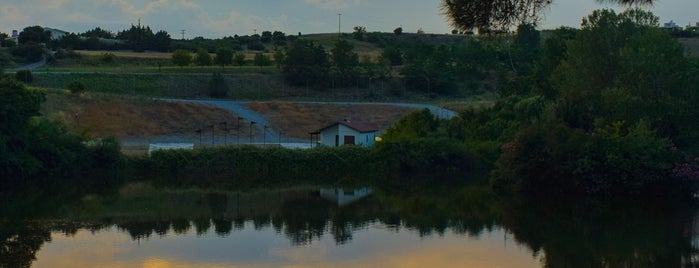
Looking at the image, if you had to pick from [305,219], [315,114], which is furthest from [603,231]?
Answer: [315,114]

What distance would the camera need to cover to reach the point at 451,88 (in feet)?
272

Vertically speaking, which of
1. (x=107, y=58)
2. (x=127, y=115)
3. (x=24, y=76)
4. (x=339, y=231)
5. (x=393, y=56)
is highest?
(x=393, y=56)

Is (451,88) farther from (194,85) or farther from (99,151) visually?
(99,151)

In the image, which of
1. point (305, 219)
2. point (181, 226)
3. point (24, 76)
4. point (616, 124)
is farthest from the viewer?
point (24, 76)

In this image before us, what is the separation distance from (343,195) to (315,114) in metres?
28.8

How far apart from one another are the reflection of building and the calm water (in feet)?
0.13

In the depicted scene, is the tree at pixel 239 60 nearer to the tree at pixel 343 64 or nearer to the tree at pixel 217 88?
the tree at pixel 343 64

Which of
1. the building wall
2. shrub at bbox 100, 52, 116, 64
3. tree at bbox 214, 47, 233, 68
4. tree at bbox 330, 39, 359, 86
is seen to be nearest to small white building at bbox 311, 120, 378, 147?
the building wall

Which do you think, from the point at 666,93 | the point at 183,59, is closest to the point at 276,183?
the point at 666,93

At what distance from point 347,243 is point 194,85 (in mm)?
51247

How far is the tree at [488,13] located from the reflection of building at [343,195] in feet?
68.0

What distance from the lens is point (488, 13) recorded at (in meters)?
14.8

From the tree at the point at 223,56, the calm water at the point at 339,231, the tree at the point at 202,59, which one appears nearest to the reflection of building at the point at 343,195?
the calm water at the point at 339,231

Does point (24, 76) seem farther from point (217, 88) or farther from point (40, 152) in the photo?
point (40, 152)
